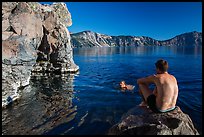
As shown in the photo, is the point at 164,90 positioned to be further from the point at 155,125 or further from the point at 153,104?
the point at 155,125

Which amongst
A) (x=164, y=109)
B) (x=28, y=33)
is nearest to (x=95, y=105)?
(x=164, y=109)

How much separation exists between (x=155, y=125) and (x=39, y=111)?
10958 mm

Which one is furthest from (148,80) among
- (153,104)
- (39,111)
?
(39,111)

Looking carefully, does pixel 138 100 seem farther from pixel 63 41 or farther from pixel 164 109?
pixel 63 41

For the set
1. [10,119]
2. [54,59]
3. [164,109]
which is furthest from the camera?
[54,59]

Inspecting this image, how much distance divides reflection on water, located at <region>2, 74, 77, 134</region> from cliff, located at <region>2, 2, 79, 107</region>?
148 cm

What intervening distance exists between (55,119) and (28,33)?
14.0 m

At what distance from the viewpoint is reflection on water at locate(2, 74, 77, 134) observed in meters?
13.7

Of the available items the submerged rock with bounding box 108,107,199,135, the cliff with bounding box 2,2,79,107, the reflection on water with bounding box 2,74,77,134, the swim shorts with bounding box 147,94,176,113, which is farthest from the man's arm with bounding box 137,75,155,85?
the cliff with bounding box 2,2,79,107

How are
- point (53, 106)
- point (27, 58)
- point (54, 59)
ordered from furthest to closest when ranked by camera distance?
point (54, 59) → point (27, 58) → point (53, 106)

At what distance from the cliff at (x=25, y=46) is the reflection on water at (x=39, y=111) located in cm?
148

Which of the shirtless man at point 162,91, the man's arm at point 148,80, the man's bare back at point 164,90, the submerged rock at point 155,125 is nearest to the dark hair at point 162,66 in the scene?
the shirtless man at point 162,91

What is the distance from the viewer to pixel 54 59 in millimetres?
35875

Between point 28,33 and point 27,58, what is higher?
point 28,33
